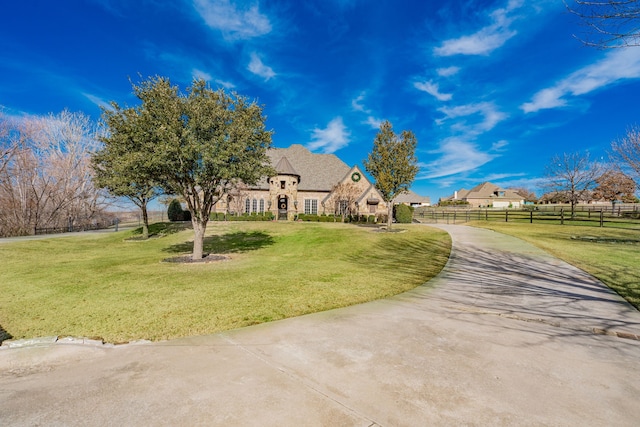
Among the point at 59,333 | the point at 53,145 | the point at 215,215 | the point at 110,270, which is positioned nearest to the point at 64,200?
the point at 53,145

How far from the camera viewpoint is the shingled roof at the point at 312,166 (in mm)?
Answer: 41625

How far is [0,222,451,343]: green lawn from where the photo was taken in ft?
18.3

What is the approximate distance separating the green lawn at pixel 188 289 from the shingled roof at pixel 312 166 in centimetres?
2512

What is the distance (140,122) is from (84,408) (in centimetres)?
1169

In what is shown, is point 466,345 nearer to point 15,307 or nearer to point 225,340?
point 225,340

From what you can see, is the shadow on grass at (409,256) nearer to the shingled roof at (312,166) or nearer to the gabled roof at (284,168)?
the gabled roof at (284,168)

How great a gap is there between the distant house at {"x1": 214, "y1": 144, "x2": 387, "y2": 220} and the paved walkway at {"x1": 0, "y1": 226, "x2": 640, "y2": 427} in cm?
A: 3274

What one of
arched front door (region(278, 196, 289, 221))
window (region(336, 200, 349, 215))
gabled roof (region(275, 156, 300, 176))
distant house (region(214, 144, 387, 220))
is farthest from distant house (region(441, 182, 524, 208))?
gabled roof (region(275, 156, 300, 176))

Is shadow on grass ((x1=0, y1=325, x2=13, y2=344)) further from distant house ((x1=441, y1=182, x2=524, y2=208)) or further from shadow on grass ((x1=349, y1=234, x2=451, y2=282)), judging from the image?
distant house ((x1=441, y1=182, x2=524, y2=208))

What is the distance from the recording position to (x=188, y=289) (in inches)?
326

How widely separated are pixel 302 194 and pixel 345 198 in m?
6.57

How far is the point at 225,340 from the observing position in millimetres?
4719

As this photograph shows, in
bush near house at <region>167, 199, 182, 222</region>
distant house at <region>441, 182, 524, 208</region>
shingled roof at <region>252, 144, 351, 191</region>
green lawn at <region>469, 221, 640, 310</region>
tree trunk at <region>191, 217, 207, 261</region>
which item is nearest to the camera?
green lawn at <region>469, 221, 640, 310</region>

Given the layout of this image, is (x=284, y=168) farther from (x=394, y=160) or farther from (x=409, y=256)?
(x=409, y=256)
